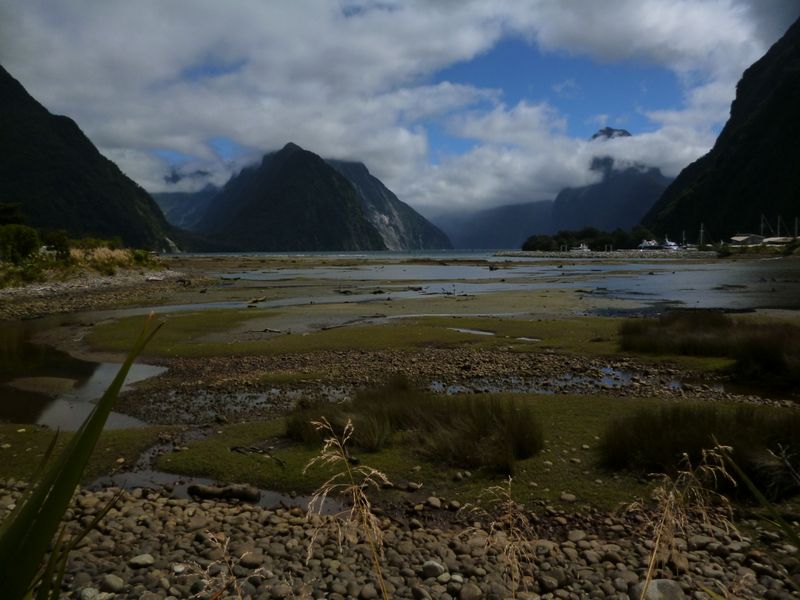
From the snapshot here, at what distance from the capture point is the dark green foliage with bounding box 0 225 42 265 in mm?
53322

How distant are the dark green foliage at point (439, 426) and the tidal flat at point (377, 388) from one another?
9cm

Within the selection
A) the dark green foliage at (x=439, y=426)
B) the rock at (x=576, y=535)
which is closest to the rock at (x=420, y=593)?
the rock at (x=576, y=535)

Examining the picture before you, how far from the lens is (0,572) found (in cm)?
113

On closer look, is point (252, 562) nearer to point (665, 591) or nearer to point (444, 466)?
point (444, 466)

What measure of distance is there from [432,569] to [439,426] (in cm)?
424

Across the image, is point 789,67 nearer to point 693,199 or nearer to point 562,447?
point 693,199

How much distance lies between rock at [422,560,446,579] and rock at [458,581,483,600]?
0.37 m

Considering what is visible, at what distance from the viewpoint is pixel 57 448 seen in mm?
10273

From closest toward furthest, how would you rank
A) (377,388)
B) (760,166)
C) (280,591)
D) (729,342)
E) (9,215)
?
(280,591), (377,388), (729,342), (9,215), (760,166)

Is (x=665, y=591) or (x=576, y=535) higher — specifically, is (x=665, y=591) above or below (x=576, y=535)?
above

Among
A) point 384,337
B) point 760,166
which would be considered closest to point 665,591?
point 384,337

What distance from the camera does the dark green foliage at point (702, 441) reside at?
25.5 ft

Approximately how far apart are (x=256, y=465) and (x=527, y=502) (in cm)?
472

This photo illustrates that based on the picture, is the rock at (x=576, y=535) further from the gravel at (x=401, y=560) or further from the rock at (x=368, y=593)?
the rock at (x=368, y=593)
